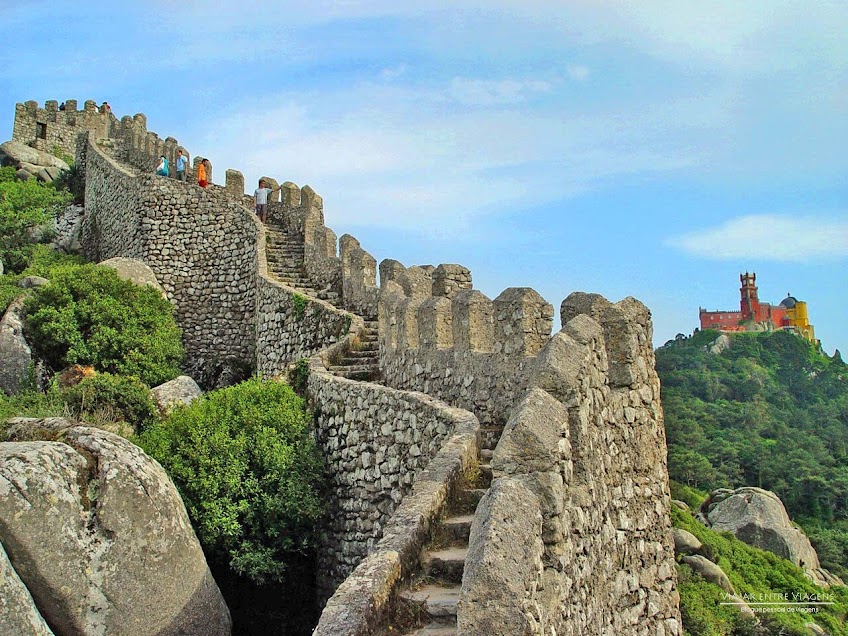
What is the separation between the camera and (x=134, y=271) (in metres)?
19.3

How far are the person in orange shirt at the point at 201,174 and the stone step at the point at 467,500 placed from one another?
16.7 meters

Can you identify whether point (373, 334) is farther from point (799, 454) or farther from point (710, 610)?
point (799, 454)

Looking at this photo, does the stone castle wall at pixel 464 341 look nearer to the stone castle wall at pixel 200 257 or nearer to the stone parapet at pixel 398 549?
the stone parapet at pixel 398 549

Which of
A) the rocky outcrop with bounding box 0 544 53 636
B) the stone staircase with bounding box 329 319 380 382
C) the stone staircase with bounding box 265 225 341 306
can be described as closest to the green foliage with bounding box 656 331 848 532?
the stone staircase with bounding box 265 225 341 306

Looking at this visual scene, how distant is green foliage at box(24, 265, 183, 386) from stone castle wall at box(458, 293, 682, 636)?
39.9 ft

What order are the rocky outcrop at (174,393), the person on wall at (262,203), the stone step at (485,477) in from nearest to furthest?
1. the stone step at (485,477)
2. the rocky outcrop at (174,393)
3. the person on wall at (262,203)

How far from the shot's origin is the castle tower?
89875 millimetres

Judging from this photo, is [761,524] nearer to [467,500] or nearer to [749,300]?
[467,500]

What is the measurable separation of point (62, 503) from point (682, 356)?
5441 centimetres

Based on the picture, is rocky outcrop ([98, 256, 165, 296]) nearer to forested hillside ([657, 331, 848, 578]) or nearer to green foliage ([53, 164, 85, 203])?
Answer: green foliage ([53, 164, 85, 203])

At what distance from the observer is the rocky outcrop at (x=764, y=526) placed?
97.1ft

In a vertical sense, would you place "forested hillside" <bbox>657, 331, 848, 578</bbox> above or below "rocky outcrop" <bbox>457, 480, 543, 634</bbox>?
below

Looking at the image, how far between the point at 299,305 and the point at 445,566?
1088cm

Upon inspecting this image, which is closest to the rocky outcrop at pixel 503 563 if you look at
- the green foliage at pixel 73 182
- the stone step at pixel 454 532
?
the stone step at pixel 454 532
